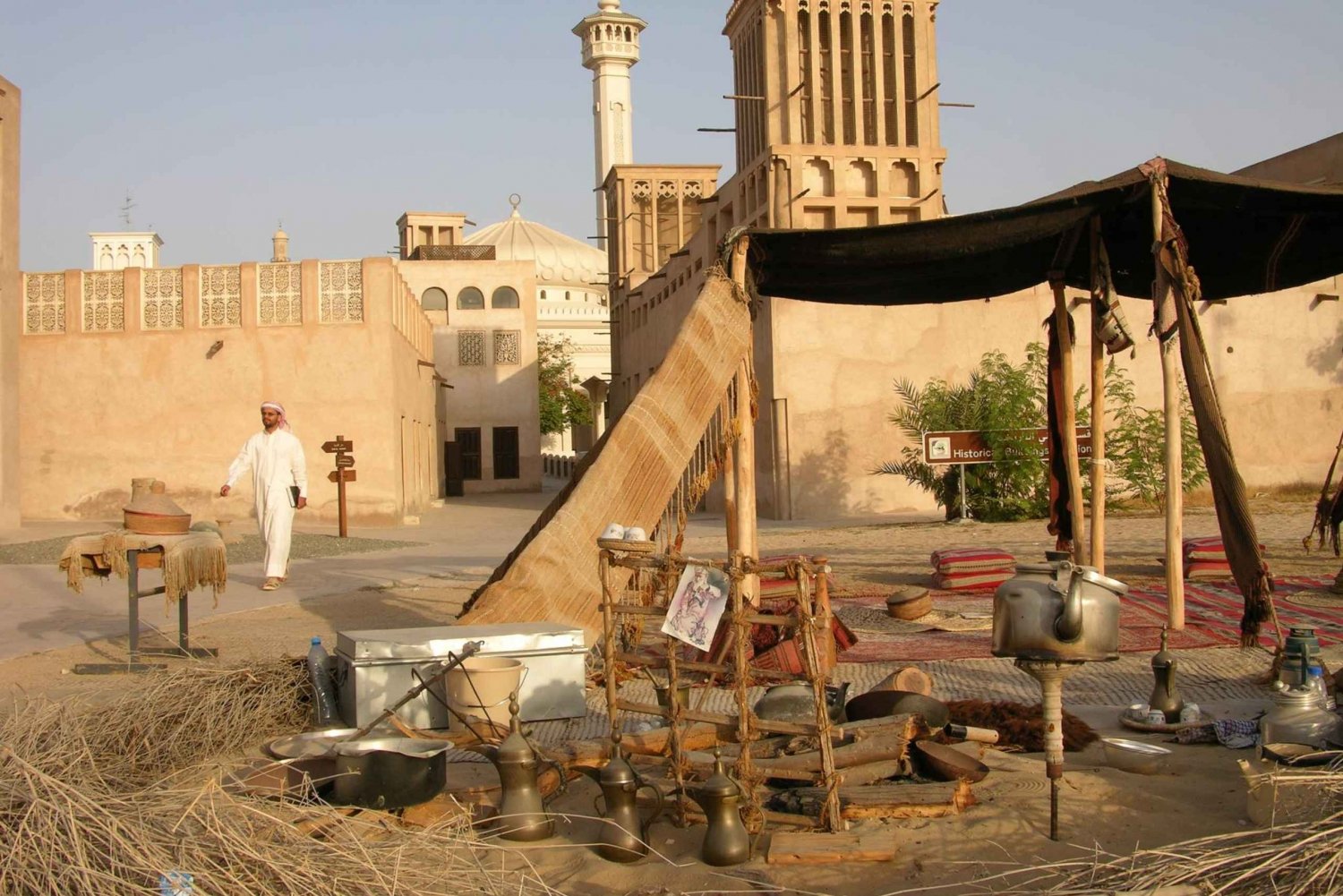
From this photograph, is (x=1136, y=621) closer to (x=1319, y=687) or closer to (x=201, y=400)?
(x=1319, y=687)

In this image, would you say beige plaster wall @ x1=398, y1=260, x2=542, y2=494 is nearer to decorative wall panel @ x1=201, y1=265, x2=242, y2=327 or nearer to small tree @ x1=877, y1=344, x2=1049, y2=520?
decorative wall panel @ x1=201, y1=265, x2=242, y2=327

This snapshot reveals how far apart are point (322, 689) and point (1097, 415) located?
4.33 metres

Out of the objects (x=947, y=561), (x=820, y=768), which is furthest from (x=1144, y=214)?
(x=820, y=768)

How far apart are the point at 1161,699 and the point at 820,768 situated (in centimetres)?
191

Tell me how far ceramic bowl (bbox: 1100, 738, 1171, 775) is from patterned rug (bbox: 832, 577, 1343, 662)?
4.40 feet

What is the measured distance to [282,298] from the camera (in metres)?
23.1

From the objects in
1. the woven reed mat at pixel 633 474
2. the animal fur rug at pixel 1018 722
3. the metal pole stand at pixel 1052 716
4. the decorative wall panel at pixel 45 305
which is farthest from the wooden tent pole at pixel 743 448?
the decorative wall panel at pixel 45 305

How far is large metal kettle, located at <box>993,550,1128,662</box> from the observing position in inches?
151

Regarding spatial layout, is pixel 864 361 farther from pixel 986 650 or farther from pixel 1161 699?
pixel 1161 699

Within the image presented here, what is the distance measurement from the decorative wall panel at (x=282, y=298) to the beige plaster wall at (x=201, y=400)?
12 cm

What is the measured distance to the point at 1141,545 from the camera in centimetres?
1298

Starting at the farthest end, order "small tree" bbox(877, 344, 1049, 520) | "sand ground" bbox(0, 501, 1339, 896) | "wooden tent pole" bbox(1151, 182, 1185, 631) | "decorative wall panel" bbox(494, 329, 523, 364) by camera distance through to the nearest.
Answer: "decorative wall panel" bbox(494, 329, 523, 364), "small tree" bbox(877, 344, 1049, 520), "wooden tent pole" bbox(1151, 182, 1185, 631), "sand ground" bbox(0, 501, 1339, 896)

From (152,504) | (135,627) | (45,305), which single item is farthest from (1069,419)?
(45,305)

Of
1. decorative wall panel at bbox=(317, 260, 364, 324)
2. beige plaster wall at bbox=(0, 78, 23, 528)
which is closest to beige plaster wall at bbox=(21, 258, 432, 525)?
decorative wall panel at bbox=(317, 260, 364, 324)
